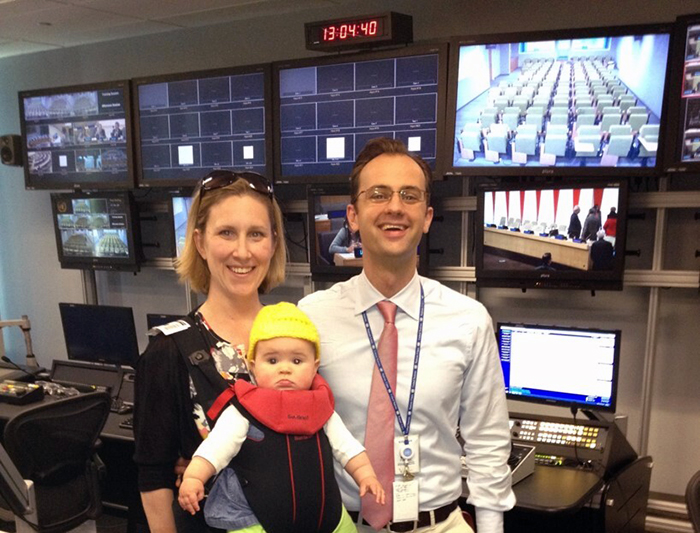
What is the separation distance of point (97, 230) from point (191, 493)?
9.62 ft

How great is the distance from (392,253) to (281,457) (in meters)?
0.50

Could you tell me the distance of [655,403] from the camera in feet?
9.28

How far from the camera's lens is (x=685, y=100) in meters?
2.31

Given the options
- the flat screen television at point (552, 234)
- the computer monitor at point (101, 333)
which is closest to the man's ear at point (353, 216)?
the flat screen television at point (552, 234)

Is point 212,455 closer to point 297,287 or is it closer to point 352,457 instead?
point 352,457

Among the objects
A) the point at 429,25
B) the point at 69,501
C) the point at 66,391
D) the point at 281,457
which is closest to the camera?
the point at 281,457

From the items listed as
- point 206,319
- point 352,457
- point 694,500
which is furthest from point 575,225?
point 206,319

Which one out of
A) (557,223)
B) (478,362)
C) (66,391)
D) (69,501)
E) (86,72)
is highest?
(86,72)

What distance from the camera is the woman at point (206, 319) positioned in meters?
1.19

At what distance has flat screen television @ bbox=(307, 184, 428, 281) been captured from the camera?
2914mm

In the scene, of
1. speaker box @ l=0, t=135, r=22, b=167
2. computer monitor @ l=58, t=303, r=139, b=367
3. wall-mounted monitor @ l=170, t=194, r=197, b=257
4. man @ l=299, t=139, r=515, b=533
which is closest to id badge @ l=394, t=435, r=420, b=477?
man @ l=299, t=139, r=515, b=533

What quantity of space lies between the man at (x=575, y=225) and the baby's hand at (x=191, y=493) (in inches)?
77.6

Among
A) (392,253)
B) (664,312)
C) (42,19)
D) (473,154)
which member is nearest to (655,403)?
(664,312)

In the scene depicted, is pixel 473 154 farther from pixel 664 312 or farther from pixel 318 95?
pixel 664 312
